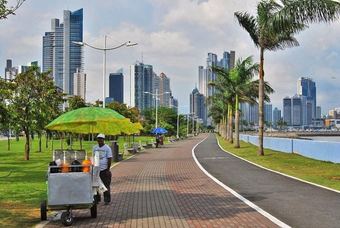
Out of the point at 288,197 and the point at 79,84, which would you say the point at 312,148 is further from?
the point at 79,84

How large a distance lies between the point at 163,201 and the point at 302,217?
3947mm

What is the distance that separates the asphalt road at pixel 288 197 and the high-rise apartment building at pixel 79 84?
3558 cm

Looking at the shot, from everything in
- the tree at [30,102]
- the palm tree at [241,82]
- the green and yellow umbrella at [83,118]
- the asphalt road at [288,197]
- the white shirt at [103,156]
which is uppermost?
the palm tree at [241,82]

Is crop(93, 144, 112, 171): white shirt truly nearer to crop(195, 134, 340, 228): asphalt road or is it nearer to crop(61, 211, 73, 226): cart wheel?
crop(61, 211, 73, 226): cart wheel

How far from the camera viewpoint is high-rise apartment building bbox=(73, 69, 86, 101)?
183 feet

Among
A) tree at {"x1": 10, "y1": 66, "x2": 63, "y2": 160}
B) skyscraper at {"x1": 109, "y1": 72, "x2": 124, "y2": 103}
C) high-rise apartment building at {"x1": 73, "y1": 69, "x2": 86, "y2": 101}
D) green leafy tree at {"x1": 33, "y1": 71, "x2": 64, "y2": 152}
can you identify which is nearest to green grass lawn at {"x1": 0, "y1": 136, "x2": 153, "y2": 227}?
tree at {"x1": 10, "y1": 66, "x2": 63, "y2": 160}

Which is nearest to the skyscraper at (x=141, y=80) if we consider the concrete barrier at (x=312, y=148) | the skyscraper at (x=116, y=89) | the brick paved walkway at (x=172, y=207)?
the skyscraper at (x=116, y=89)

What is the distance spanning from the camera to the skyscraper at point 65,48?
4650cm

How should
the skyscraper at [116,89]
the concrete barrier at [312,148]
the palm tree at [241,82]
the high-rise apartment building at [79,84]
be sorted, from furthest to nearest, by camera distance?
1. the skyscraper at [116,89]
2. the high-rise apartment building at [79,84]
3. the palm tree at [241,82]
4. the concrete barrier at [312,148]

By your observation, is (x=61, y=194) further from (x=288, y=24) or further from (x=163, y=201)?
(x=288, y=24)

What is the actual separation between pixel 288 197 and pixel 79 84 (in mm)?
48823

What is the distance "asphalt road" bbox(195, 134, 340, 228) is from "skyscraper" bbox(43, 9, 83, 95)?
90.2ft

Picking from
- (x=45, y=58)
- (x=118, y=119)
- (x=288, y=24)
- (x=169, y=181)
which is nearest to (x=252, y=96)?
(x=45, y=58)

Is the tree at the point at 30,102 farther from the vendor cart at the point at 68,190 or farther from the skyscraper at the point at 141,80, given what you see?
the skyscraper at the point at 141,80
